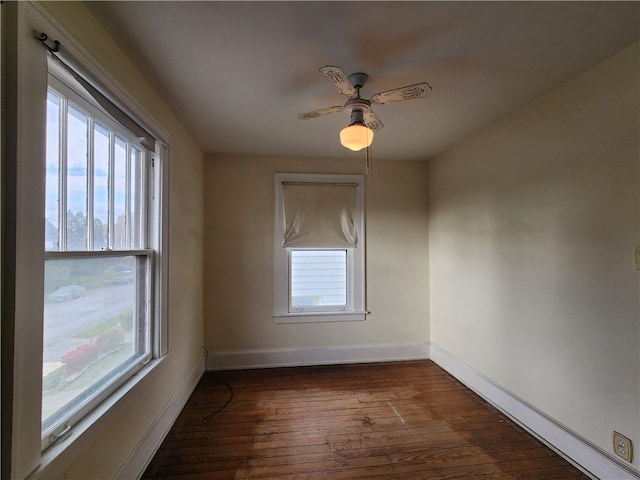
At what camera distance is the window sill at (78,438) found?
1048mm

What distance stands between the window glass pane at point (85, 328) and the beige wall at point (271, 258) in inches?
53.2

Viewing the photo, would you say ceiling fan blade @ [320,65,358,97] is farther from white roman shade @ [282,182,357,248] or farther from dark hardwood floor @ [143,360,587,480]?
dark hardwood floor @ [143,360,587,480]

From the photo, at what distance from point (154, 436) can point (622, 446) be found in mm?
2742

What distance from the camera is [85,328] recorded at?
1353 millimetres

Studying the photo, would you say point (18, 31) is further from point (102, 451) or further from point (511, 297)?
point (511, 297)

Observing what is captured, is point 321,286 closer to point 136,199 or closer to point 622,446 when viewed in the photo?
point 136,199

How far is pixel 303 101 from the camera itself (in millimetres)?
2064

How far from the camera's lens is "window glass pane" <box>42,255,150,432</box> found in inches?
45.6

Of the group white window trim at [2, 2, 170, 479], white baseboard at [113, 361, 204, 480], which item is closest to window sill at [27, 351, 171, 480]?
white window trim at [2, 2, 170, 479]

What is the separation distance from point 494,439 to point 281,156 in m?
3.18

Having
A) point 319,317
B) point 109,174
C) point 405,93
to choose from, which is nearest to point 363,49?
point 405,93

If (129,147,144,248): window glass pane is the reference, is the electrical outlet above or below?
below

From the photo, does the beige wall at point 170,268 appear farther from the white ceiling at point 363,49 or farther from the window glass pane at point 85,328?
the window glass pane at point 85,328

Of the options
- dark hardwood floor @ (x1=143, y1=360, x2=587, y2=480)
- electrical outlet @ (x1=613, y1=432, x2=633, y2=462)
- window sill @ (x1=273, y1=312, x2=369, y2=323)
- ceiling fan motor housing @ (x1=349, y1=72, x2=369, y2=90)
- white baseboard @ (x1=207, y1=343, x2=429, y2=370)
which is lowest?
dark hardwood floor @ (x1=143, y1=360, x2=587, y2=480)
